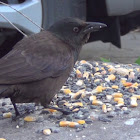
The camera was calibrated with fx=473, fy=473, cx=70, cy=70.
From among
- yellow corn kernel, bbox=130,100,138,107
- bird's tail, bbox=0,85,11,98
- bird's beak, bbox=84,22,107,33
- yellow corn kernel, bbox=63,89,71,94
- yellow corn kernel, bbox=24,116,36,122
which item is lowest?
yellow corn kernel, bbox=63,89,71,94

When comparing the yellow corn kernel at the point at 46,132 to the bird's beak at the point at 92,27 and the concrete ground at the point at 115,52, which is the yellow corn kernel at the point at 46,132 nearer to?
the bird's beak at the point at 92,27

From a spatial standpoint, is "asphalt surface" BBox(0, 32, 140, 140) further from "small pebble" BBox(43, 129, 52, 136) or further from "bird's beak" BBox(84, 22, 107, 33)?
"bird's beak" BBox(84, 22, 107, 33)

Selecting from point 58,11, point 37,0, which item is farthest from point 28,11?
point 58,11

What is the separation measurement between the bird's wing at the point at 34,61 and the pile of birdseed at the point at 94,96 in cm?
32

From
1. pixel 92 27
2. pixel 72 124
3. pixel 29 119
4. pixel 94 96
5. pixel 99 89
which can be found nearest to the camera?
pixel 72 124

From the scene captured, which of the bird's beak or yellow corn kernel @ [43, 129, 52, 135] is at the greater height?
the bird's beak

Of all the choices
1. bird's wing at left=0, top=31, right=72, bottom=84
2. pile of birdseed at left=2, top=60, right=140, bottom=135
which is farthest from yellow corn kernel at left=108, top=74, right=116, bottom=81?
bird's wing at left=0, top=31, right=72, bottom=84

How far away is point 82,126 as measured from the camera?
309cm

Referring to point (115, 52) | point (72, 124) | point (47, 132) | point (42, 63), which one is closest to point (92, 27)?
point (42, 63)

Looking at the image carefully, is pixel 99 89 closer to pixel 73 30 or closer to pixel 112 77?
pixel 112 77

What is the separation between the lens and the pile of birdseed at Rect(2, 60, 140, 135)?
3.23m

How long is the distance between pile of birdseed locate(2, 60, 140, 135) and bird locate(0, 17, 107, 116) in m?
0.20

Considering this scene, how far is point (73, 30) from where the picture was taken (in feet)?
11.3

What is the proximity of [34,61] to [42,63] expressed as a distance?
59 mm
